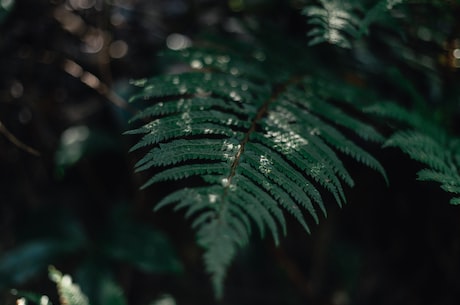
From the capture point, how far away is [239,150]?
33.1 inches

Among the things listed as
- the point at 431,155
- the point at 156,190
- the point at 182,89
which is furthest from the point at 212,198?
the point at 156,190

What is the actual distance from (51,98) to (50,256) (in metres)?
0.62

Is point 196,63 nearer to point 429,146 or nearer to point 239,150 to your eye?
point 239,150

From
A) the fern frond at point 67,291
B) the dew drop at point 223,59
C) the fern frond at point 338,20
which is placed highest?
the dew drop at point 223,59

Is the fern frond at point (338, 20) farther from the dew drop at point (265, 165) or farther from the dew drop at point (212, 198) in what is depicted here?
the dew drop at point (212, 198)

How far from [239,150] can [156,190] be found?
0.93 m

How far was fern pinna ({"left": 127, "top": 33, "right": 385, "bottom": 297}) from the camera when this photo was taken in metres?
0.79

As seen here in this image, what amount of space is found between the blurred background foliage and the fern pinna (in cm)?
35

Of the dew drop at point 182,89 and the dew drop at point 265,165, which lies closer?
the dew drop at point 265,165

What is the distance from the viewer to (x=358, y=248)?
6.22 ft

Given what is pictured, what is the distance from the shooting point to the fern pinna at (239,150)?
2.60 feet

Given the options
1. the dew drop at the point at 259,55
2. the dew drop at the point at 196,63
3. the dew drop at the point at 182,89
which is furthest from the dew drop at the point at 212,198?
the dew drop at the point at 259,55

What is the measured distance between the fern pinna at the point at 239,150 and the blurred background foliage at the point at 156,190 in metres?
0.35

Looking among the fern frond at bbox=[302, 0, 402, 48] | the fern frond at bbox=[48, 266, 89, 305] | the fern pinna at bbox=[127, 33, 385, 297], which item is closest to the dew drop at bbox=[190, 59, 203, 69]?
the fern pinna at bbox=[127, 33, 385, 297]
